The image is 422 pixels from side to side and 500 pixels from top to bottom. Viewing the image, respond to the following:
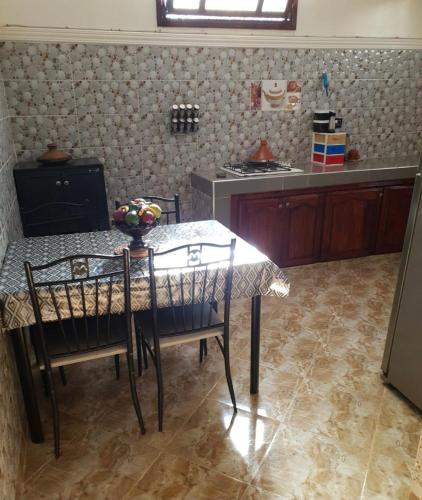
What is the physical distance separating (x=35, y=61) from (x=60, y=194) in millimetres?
1142

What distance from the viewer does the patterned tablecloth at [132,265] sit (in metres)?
1.85

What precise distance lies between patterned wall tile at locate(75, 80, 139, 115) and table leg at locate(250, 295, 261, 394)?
2.38m

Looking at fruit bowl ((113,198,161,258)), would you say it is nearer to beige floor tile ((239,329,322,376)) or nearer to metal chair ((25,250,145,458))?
metal chair ((25,250,145,458))

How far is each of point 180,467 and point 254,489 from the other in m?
0.35

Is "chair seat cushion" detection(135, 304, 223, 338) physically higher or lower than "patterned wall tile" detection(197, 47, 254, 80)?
lower

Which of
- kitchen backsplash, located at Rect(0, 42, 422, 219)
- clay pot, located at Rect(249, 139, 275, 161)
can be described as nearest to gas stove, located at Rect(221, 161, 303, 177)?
clay pot, located at Rect(249, 139, 275, 161)

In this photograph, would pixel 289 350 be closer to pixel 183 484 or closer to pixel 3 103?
pixel 183 484

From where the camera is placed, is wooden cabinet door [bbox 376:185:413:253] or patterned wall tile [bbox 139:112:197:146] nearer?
patterned wall tile [bbox 139:112:197:146]

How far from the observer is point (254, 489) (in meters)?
1.82

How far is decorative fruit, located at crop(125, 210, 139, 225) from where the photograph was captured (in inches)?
82.9

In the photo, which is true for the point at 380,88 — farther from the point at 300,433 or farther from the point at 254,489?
the point at 254,489

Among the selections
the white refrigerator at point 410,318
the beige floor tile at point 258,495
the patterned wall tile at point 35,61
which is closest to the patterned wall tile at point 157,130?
the patterned wall tile at point 35,61

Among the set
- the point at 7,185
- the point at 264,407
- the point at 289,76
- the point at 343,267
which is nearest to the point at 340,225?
the point at 343,267

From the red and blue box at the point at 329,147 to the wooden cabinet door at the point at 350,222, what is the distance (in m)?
0.40
